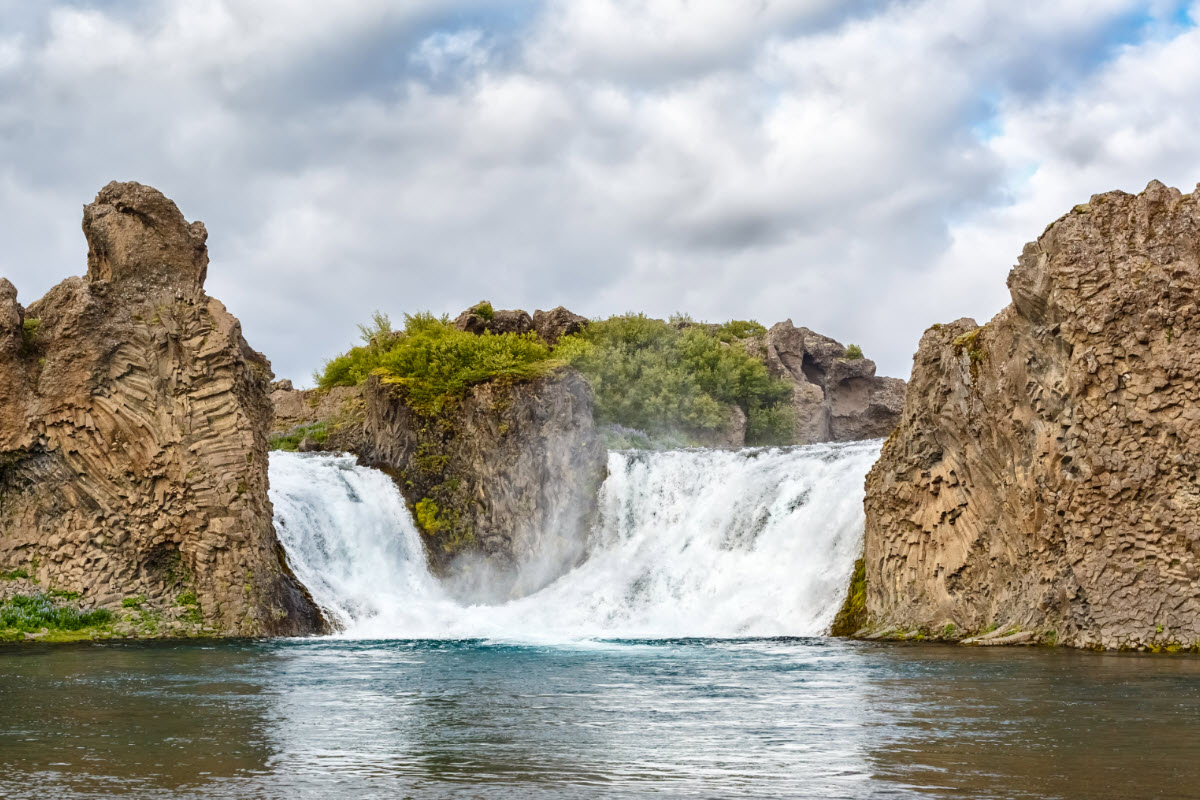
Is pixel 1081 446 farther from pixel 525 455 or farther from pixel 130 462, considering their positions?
pixel 130 462

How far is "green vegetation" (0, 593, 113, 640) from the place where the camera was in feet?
99.1

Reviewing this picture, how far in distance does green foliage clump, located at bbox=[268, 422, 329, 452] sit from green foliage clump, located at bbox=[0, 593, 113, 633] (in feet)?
62.5

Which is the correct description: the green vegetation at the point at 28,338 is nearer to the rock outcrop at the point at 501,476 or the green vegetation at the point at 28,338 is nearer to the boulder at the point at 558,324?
the rock outcrop at the point at 501,476

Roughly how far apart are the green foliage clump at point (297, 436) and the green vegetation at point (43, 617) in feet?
62.5

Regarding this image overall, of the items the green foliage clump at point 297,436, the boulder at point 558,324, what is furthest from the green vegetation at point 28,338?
the boulder at point 558,324

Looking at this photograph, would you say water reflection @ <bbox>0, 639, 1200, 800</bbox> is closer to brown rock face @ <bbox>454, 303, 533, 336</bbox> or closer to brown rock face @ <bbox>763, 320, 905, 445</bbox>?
brown rock face @ <bbox>454, 303, 533, 336</bbox>

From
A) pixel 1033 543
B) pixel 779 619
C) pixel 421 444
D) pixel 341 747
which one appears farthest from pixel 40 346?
pixel 1033 543

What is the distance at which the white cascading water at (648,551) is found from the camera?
3394 centimetres

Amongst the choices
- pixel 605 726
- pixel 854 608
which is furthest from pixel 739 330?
pixel 605 726

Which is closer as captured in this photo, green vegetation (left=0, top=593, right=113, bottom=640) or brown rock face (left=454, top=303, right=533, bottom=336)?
green vegetation (left=0, top=593, right=113, bottom=640)

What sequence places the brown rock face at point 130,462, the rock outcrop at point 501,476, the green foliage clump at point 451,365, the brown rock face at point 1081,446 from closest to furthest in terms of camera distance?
1. the brown rock face at point 1081,446
2. the brown rock face at point 130,462
3. the rock outcrop at point 501,476
4. the green foliage clump at point 451,365

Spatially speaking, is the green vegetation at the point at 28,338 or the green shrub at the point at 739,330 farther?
the green shrub at the point at 739,330

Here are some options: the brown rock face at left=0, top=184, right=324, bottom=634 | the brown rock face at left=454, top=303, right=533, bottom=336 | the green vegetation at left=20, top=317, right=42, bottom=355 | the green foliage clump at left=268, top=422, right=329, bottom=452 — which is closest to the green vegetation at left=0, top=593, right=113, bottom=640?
the brown rock face at left=0, top=184, right=324, bottom=634

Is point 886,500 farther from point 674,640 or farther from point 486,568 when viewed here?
point 486,568
